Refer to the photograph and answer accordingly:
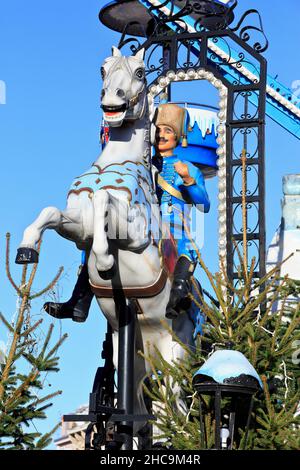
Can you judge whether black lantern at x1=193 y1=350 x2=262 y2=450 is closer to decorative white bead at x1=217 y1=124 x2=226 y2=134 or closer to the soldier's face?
the soldier's face

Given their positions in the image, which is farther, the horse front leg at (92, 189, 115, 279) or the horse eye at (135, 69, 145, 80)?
the horse eye at (135, 69, 145, 80)

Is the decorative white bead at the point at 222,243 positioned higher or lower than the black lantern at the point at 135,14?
lower

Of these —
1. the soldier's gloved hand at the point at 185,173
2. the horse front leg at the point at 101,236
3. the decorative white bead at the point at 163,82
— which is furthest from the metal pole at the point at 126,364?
the decorative white bead at the point at 163,82

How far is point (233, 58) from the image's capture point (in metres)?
18.1

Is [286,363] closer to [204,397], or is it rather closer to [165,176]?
[204,397]

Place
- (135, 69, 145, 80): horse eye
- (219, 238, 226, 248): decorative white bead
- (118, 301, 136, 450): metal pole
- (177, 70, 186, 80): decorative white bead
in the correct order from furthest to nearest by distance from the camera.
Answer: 1. (177, 70, 186, 80): decorative white bead
2. (219, 238, 226, 248): decorative white bead
3. (135, 69, 145, 80): horse eye
4. (118, 301, 136, 450): metal pole

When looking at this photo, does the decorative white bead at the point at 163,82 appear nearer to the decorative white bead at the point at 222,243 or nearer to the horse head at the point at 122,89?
the horse head at the point at 122,89

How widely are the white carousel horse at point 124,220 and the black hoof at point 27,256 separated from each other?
0.58 ft

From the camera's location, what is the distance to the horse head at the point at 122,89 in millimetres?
10680

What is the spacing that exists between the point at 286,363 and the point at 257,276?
62.3 inches

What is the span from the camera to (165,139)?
1206 cm

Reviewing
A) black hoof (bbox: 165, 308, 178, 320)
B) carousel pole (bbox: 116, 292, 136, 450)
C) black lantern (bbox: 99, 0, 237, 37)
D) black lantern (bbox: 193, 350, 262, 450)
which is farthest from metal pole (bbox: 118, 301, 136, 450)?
black lantern (bbox: 99, 0, 237, 37)

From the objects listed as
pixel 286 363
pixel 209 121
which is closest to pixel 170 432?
pixel 286 363

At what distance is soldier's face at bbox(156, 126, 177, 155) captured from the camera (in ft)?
39.4
